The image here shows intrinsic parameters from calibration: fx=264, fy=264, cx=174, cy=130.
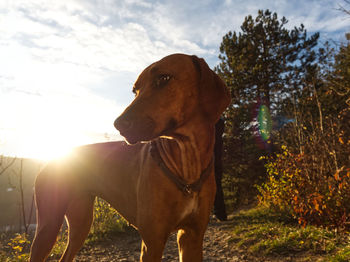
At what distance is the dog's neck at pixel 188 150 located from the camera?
188 cm

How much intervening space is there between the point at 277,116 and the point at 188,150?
15577 mm

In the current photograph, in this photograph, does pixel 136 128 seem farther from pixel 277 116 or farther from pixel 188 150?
pixel 277 116

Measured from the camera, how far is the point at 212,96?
1863mm

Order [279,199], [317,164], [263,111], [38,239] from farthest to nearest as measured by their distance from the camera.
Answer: [263,111] → [279,199] → [317,164] → [38,239]

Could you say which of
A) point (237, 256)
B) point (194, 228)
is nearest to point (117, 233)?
point (237, 256)

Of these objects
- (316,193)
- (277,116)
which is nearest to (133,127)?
(316,193)

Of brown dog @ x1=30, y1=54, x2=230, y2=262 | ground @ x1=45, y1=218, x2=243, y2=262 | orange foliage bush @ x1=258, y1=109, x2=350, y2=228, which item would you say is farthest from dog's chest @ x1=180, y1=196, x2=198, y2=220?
orange foliage bush @ x1=258, y1=109, x2=350, y2=228

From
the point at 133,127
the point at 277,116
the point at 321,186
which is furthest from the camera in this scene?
the point at 277,116

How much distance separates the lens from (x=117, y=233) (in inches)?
272

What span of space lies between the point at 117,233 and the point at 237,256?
364 centimetres

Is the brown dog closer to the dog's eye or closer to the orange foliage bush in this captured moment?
the dog's eye

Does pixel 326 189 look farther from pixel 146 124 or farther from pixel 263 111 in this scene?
pixel 263 111

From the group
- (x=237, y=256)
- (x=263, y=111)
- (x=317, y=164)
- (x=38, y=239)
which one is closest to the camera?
(x=38, y=239)

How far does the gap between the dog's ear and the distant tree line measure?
12.6ft
